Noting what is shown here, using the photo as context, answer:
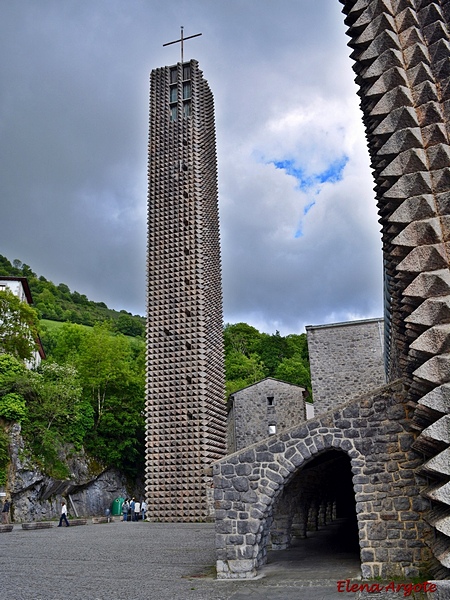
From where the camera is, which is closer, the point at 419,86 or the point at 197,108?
the point at 419,86

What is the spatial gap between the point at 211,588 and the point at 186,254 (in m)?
18.7

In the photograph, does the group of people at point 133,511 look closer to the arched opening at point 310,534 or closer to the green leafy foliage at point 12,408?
the green leafy foliage at point 12,408

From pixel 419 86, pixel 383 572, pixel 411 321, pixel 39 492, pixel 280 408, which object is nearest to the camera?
pixel 411 321

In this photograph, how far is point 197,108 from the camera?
27.9 meters

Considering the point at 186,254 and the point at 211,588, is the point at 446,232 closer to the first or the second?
the point at 211,588

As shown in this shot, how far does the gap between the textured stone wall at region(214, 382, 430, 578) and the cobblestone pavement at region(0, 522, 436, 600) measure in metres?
0.57

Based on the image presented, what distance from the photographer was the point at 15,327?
28.9 metres

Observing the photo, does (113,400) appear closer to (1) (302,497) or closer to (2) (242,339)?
(1) (302,497)

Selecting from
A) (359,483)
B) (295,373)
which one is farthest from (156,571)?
(295,373)

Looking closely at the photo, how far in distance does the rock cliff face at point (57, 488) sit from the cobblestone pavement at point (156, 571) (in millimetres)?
9700

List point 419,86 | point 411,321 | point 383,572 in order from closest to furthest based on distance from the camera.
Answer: point 411,321 → point 419,86 → point 383,572

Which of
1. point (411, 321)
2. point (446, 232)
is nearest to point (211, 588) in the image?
point (411, 321)

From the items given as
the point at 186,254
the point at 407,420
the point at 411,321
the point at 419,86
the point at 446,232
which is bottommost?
the point at 407,420

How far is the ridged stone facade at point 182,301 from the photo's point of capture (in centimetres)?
2202
